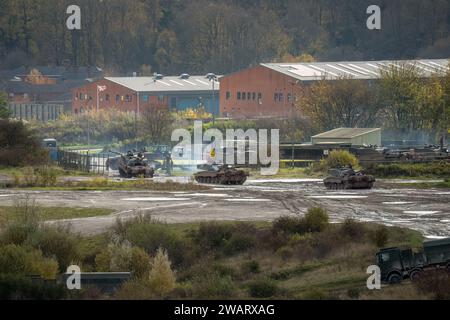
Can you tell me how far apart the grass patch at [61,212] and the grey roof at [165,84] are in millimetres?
83966

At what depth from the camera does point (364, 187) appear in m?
67.7

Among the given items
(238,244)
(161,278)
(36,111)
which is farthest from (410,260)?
(36,111)

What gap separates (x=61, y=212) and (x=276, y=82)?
7465 centimetres

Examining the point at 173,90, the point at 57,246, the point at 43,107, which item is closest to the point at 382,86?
the point at 173,90

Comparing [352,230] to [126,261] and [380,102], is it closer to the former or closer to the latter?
[126,261]

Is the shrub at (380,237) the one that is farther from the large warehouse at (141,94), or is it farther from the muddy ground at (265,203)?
the large warehouse at (141,94)

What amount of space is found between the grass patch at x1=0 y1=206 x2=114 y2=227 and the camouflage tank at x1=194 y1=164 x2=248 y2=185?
16.7 meters

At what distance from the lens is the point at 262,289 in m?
36.6

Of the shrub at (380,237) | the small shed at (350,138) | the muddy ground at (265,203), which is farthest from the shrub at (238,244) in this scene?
the small shed at (350,138)

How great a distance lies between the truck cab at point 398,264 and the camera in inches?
1483

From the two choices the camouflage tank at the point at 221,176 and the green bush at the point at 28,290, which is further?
the camouflage tank at the point at 221,176

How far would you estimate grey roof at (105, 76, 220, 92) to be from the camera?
142 meters
